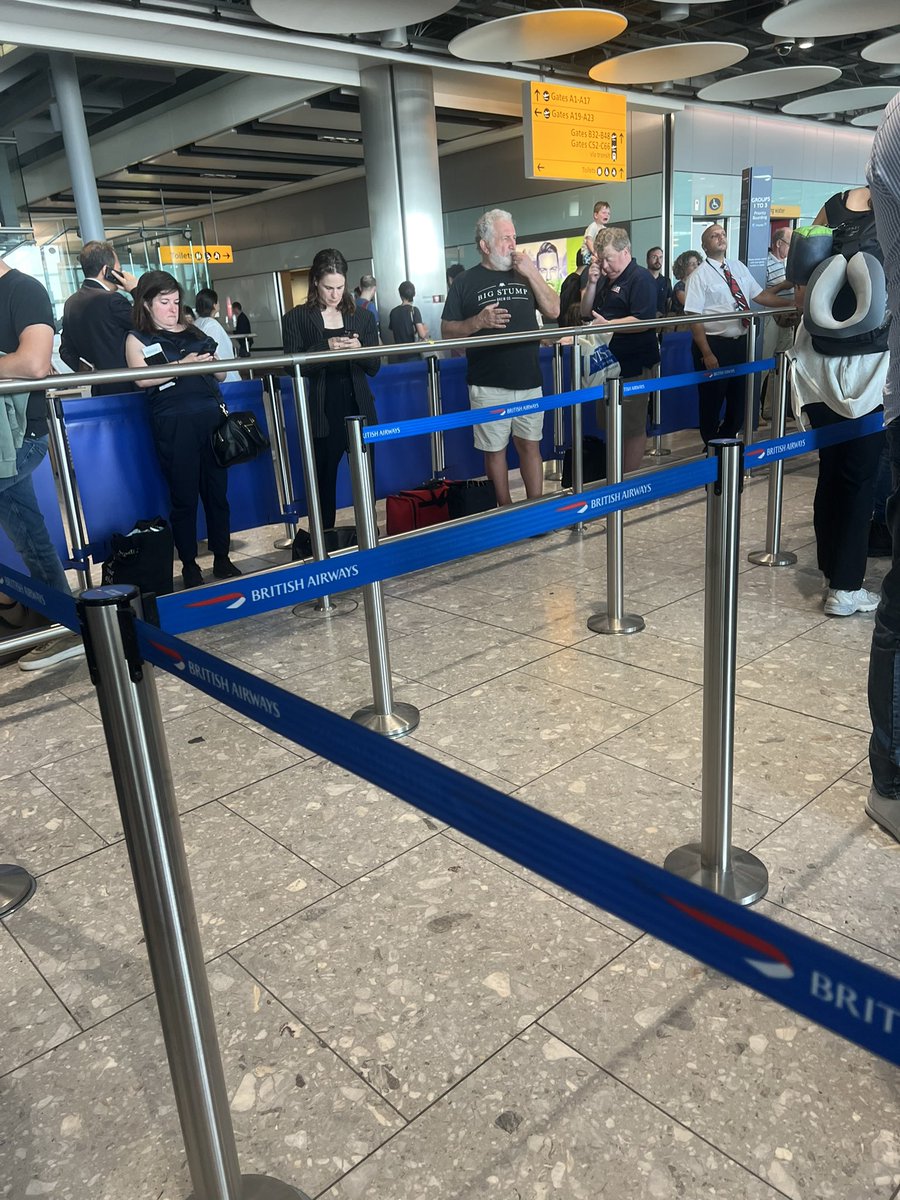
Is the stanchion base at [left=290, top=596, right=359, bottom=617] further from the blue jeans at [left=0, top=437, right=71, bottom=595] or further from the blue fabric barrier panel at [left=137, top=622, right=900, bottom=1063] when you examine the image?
the blue fabric barrier panel at [left=137, top=622, right=900, bottom=1063]

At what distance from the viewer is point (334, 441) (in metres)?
5.32

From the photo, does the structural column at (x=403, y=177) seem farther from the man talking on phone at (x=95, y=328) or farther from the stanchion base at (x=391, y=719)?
the stanchion base at (x=391, y=719)

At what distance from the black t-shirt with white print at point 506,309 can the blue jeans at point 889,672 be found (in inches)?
127

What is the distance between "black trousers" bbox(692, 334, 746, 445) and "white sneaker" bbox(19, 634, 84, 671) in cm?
499

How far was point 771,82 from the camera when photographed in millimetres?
11820

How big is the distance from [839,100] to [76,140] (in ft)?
36.6

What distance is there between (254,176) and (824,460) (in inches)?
768

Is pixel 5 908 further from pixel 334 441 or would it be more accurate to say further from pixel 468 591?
pixel 334 441

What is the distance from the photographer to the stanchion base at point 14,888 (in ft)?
7.93

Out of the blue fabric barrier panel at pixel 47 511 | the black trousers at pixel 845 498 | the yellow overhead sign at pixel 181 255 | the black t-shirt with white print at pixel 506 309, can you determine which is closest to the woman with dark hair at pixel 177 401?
the blue fabric barrier panel at pixel 47 511

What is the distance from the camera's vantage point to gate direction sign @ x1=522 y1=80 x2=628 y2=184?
11.0 metres

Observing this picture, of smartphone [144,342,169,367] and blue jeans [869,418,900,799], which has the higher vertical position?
smartphone [144,342,169,367]

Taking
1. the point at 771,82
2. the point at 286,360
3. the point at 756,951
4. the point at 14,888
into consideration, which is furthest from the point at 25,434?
the point at 771,82

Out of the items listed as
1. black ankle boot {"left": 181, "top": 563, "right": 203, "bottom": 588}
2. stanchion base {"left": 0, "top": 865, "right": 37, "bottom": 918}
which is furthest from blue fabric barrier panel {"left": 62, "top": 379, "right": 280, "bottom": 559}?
stanchion base {"left": 0, "top": 865, "right": 37, "bottom": 918}
